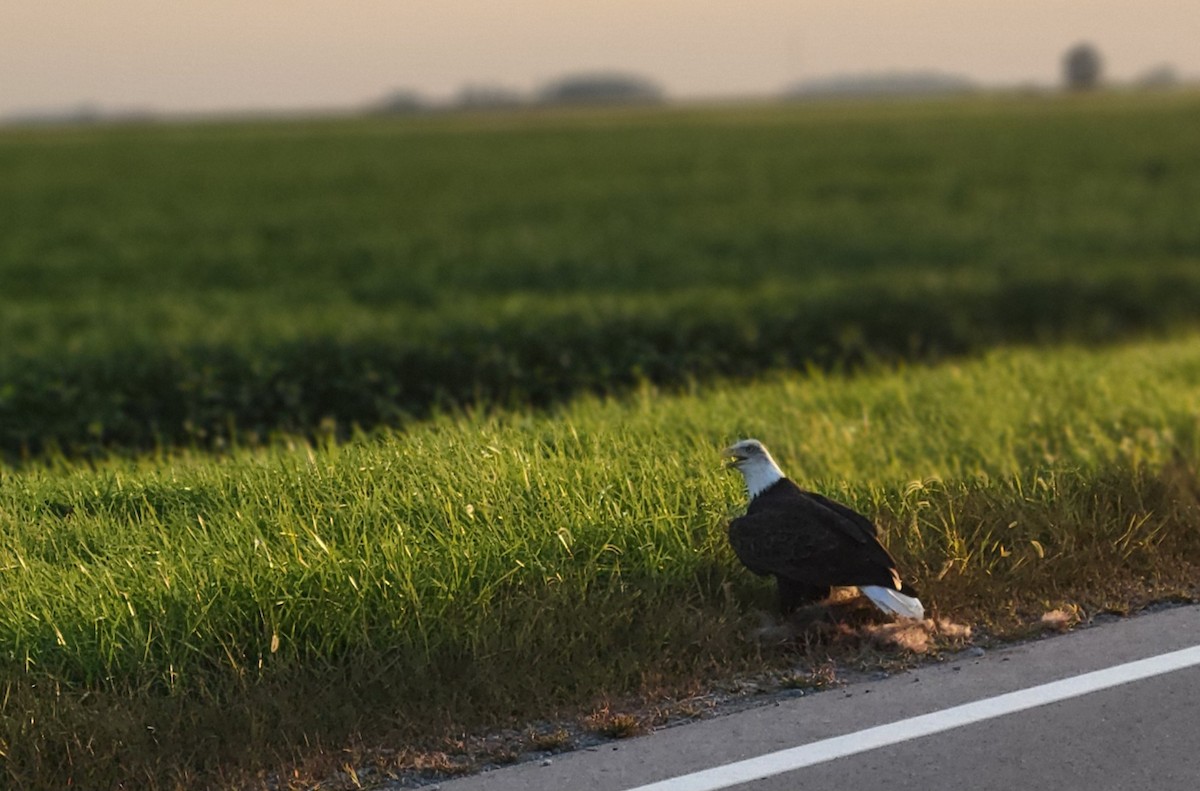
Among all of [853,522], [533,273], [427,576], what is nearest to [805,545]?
[853,522]

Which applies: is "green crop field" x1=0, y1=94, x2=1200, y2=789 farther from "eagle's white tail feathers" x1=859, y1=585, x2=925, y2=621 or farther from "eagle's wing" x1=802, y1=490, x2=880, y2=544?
"eagle's wing" x1=802, y1=490, x2=880, y2=544

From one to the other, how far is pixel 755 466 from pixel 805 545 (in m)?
0.44

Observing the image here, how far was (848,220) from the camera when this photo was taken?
89.5 feet

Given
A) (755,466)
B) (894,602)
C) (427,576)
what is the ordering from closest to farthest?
1. (894,602)
2. (427,576)
3. (755,466)

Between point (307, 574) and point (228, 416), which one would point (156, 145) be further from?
point (307, 574)

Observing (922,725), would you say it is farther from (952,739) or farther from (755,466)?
(755,466)

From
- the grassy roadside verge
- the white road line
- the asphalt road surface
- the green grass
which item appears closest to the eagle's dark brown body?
the grassy roadside verge

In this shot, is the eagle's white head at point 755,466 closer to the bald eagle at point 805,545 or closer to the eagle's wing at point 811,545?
the bald eagle at point 805,545

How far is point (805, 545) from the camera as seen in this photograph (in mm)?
5102

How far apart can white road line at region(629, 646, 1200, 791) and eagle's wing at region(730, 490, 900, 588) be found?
0.55 meters

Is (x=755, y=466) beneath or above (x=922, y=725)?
above

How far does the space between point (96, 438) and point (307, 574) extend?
21.3 ft

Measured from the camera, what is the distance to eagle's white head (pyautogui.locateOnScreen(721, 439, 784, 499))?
5379 mm

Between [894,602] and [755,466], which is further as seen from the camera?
[755,466]
